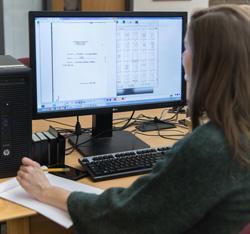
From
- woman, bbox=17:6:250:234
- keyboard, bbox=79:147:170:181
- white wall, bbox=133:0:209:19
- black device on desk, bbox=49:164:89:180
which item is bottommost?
black device on desk, bbox=49:164:89:180

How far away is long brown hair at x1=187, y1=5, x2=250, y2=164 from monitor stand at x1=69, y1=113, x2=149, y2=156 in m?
0.72

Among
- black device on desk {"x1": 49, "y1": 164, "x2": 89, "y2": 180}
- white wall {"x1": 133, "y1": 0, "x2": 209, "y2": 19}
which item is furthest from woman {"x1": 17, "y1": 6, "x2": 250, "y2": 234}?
white wall {"x1": 133, "y1": 0, "x2": 209, "y2": 19}

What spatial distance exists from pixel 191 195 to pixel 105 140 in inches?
33.7

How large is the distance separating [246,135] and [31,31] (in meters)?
0.83

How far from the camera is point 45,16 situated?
158 cm

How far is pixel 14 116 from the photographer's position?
4.80 feet

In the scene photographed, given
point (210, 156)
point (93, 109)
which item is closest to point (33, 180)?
point (93, 109)

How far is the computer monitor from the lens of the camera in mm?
1613

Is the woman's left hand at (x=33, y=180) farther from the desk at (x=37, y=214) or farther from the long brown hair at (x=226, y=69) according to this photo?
the long brown hair at (x=226, y=69)

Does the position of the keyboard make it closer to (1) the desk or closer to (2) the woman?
(1) the desk

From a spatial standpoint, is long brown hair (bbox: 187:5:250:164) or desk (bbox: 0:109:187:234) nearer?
long brown hair (bbox: 187:5:250:164)

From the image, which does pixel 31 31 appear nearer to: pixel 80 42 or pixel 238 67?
pixel 80 42

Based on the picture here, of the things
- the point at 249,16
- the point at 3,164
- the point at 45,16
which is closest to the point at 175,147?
the point at 249,16

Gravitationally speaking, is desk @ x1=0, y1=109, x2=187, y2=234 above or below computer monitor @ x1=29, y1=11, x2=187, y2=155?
below
